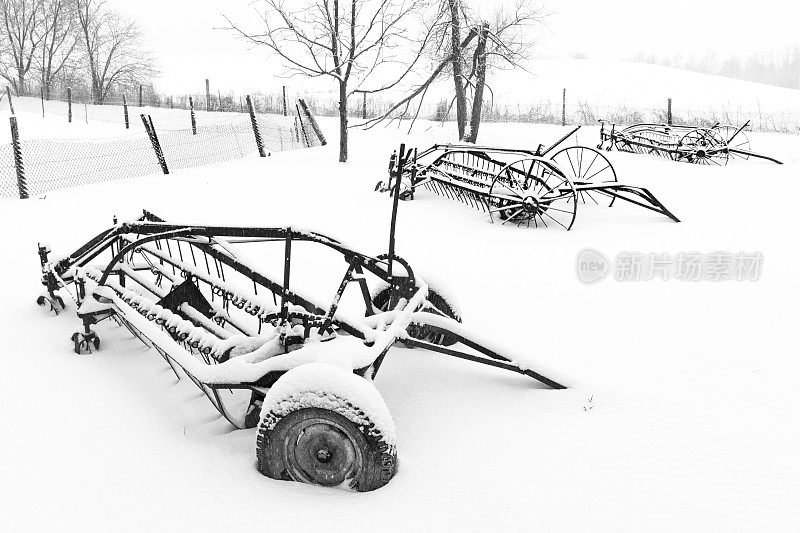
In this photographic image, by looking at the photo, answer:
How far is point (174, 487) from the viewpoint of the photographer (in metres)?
2.93

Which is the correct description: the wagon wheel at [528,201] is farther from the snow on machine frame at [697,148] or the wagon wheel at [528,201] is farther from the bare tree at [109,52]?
the bare tree at [109,52]

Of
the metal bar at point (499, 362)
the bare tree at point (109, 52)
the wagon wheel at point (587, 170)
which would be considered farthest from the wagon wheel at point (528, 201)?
the bare tree at point (109, 52)

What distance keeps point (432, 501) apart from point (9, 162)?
14465mm

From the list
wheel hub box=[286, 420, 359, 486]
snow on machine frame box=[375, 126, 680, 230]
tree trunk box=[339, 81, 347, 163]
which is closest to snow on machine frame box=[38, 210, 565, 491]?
wheel hub box=[286, 420, 359, 486]

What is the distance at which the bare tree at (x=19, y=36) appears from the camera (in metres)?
40.3

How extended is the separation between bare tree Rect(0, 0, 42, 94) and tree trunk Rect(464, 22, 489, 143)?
36.7m

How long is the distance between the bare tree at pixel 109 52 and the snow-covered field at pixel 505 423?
37823mm

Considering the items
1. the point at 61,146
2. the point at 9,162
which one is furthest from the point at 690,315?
the point at 61,146

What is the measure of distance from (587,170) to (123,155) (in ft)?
35.6

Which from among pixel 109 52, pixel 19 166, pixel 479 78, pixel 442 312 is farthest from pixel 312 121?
pixel 109 52

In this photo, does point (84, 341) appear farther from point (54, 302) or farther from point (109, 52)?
point (109, 52)

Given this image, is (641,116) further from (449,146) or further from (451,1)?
(449,146)

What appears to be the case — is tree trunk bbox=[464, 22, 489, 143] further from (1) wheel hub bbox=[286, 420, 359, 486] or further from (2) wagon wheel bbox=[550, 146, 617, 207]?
(1) wheel hub bbox=[286, 420, 359, 486]

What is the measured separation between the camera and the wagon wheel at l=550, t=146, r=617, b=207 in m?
9.12
